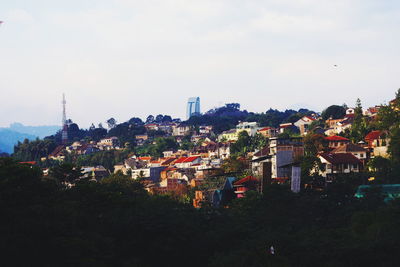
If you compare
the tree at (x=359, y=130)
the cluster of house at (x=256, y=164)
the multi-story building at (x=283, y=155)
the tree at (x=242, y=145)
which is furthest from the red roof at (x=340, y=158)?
the tree at (x=242, y=145)

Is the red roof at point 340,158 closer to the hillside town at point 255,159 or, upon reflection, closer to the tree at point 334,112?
the hillside town at point 255,159

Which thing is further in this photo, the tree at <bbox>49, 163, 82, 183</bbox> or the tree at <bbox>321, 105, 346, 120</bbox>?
the tree at <bbox>321, 105, 346, 120</bbox>

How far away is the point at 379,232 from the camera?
2691 cm

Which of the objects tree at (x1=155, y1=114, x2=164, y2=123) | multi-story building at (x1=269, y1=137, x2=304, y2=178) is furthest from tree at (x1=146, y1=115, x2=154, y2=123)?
multi-story building at (x1=269, y1=137, x2=304, y2=178)

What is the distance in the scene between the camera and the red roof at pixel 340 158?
1874 inches

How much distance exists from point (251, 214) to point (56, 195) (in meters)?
9.23

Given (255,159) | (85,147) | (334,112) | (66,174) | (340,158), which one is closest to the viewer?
(66,174)

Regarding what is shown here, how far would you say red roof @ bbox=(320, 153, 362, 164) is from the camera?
47594mm

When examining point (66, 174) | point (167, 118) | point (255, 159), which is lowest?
point (66, 174)

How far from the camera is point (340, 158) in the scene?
48.3m

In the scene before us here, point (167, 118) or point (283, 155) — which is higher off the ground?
point (167, 118)

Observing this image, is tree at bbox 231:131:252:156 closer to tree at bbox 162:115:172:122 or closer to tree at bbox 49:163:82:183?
tree at bbox 49:163:82:183

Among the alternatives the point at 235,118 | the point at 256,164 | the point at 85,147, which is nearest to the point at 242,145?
the point at 256,164

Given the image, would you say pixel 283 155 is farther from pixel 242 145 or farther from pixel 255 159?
pixel 242 145
